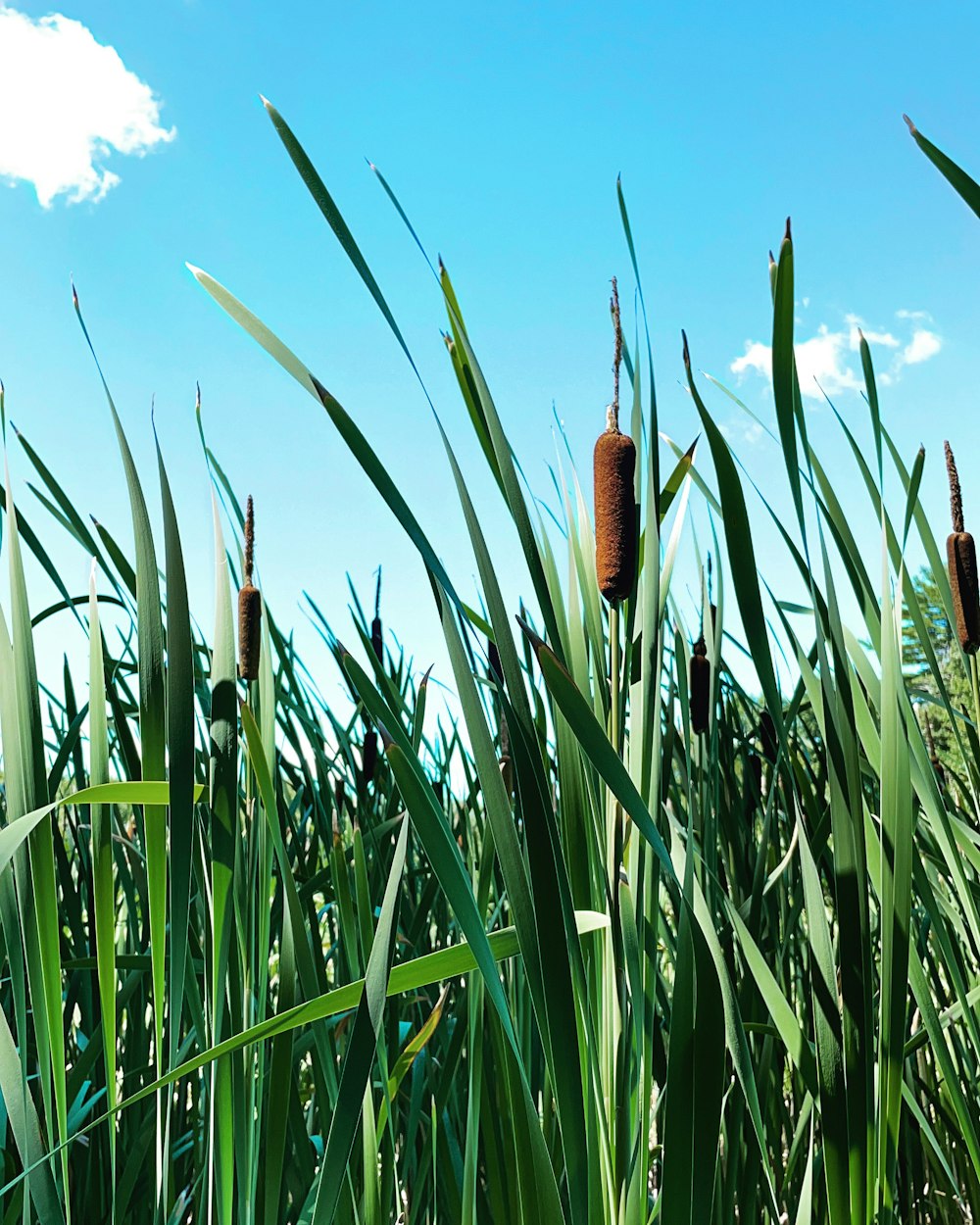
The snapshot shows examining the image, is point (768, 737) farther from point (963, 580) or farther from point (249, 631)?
point (249, 631)

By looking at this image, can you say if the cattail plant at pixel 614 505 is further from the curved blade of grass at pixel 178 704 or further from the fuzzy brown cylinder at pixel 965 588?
the fuzzy brown cylinder at pixel 965 588

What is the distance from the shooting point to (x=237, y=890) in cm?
79

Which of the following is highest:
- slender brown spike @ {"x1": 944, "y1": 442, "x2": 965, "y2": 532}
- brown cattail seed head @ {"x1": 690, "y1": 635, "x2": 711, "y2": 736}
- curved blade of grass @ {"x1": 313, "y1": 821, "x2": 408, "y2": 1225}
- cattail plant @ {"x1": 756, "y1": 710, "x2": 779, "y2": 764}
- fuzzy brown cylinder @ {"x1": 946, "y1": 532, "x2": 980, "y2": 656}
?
slender brown spike @ {"x1": 944, "y1": 442, "x2": 965, "y2": 532}

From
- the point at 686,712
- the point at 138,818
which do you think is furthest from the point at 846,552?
the point at 138,818

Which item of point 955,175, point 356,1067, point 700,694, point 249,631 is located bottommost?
point 356,1067

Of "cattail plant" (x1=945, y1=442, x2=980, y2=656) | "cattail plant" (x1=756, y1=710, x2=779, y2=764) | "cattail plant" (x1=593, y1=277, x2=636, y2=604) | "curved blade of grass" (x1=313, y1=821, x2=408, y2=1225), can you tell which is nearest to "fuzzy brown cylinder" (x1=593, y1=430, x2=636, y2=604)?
"cattail plant" (x1=593, y1=277, x2=636, y2=604)

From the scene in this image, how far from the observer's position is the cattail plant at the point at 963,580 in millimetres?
1010

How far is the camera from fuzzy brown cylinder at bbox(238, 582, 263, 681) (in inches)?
32.3

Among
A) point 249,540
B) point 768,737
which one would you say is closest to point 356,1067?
point 249,540

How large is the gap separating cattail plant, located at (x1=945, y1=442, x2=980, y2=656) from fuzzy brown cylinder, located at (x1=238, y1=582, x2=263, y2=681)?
723 millimetres

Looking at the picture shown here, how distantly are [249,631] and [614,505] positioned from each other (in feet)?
1.22

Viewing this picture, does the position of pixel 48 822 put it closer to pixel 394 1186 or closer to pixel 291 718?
pixel 394 1186

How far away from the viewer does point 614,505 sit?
2.05 feet

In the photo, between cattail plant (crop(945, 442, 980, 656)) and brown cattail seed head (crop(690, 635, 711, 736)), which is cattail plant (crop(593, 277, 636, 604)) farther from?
cattail plant (crop(945, 442, 980, 656))
